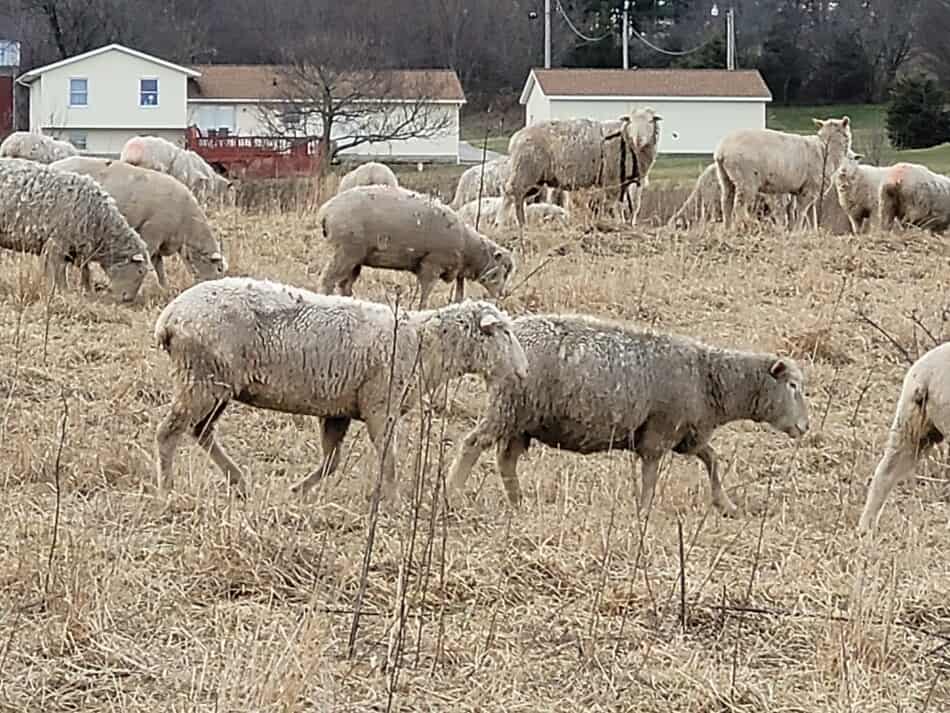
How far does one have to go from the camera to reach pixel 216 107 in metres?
66.4

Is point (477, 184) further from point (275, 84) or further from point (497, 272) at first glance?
point (275, 84)

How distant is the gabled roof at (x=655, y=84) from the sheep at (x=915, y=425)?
178 ft

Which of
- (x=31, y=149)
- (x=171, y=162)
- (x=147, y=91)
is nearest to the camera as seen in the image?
(x=31, y=149)

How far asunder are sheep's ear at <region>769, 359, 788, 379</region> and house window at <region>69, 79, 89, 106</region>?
181 ft

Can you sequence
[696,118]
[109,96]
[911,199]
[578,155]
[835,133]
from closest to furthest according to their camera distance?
[578,155] → [911,199] → [835,133] → [109,96] → [696,118]

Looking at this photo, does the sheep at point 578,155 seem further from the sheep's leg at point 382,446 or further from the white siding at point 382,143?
the white siding at point 382,143

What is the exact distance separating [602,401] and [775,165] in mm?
11580

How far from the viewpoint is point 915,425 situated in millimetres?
8203

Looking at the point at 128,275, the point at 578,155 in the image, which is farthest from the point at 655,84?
the point at 128,275

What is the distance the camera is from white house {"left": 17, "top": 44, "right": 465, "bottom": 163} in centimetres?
6019

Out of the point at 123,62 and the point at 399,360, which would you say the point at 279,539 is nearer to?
the point at 399,360

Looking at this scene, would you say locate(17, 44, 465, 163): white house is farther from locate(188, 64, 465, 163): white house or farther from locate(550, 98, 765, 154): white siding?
locate(550, 98, 765, 154): white siding

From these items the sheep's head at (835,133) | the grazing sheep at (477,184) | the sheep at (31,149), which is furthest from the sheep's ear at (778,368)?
the grazing sheep at (477,184)

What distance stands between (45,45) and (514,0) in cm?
2002
